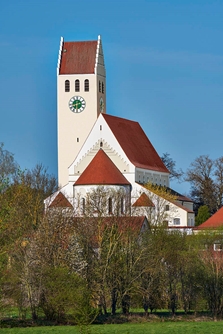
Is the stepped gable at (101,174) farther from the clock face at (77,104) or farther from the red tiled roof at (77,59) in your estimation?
the red tiled roof at (77,59)

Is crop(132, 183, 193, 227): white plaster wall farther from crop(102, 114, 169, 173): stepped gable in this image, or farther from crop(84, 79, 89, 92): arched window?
crop(84, 79, 89, 92): arched window

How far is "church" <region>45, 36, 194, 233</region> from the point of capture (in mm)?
85875

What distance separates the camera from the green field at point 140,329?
136 feet

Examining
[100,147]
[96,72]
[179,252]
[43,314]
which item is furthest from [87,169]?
[43,314]

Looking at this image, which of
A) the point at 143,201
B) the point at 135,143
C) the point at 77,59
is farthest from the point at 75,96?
the point at 143,201

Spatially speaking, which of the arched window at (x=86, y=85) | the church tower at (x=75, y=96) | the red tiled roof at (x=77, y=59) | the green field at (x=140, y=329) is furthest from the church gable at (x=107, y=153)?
the green field at (x=140, y=329)

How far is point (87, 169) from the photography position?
86312mm

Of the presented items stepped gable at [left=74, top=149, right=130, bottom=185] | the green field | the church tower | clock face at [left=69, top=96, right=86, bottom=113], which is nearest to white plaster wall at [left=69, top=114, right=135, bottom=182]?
stepped gable at [left=74, top=149, right=130, bottom=185]

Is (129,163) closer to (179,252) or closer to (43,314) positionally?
(179,252)

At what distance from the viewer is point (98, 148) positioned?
297ft

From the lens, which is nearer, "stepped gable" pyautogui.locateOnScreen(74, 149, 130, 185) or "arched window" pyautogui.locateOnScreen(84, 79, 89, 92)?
"stepped gable" pyautogui.locateOnScreen(74, 149, 130, 185)

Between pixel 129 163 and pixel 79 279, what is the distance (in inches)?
1723

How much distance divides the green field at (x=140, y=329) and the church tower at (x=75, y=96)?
50311mm

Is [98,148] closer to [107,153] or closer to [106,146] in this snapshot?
[106,146]
